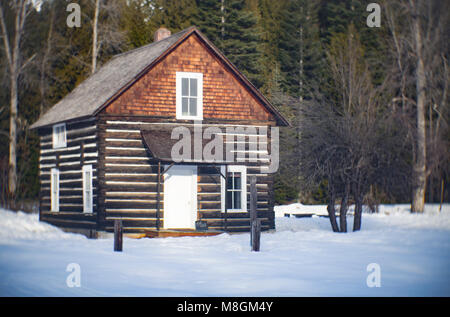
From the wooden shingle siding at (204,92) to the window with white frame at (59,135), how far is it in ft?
12.8

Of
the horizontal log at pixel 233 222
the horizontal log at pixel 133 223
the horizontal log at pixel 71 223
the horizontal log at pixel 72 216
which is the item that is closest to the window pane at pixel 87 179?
the horizontal log at pixel 72 216

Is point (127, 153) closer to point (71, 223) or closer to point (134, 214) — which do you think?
point (134, 214)

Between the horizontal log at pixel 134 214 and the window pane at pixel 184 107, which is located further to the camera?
the window pane at pixel 184 107

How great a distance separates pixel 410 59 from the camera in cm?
3459

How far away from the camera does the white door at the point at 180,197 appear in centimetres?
2298

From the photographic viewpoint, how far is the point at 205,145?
23094mm

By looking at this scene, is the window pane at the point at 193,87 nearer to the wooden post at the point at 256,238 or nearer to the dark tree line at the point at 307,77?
the dark tree line at the point at 307,77

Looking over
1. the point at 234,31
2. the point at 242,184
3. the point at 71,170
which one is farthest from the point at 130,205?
the point at 234,31

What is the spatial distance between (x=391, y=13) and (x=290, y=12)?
12.7 meters

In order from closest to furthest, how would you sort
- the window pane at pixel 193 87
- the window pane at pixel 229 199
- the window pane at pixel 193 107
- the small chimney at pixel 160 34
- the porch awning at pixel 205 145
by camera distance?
1. the porch awning at pixel 205 145
2. the window pane at pixel 193 107
3. the window pane at pixel 193 87
4. the window pane at pixel 229 199
5. the small chimney at pixel 160 34

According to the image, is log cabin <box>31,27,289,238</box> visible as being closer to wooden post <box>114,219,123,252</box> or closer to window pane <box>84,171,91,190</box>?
window pane <box>84,171,91,190</box>
